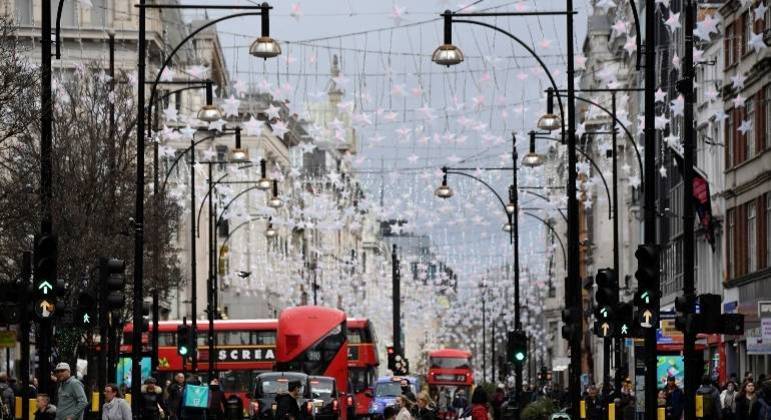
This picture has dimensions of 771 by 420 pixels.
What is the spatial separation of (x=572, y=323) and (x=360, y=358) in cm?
3109

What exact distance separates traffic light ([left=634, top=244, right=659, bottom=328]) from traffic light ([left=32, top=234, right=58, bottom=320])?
8.30m

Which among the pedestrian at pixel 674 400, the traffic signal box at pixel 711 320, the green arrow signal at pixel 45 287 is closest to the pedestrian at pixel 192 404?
the pedestrian at pixel 674 400

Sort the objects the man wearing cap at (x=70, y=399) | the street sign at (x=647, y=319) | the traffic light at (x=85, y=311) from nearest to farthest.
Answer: the street sign at (x=647, y=319) < the man wearing cap at (x=70, y=399) < the traffic light at (x=85, y=311)

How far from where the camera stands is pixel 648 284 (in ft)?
94.4

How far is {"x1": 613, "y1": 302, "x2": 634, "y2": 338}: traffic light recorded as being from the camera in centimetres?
3516

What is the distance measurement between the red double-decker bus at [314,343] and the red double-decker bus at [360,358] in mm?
4565

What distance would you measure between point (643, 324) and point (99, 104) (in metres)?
26.0

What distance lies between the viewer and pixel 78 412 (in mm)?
29281

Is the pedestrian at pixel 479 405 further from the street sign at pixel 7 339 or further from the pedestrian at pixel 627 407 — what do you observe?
the street sign at pixel 7 339

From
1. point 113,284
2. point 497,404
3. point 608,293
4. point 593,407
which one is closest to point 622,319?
point 608,293

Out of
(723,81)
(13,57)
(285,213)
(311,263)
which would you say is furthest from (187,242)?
(13,57)

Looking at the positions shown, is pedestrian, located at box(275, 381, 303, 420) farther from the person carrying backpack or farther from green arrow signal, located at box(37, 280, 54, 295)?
green arrow signal, located at box(37, 280, 54, 295)

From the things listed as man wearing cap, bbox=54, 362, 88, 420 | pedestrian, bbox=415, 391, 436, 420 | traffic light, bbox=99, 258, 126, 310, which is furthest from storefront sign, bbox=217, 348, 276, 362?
man wearing cap, bbox=54, 362, 88, 420

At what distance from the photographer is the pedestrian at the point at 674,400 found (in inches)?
1550
